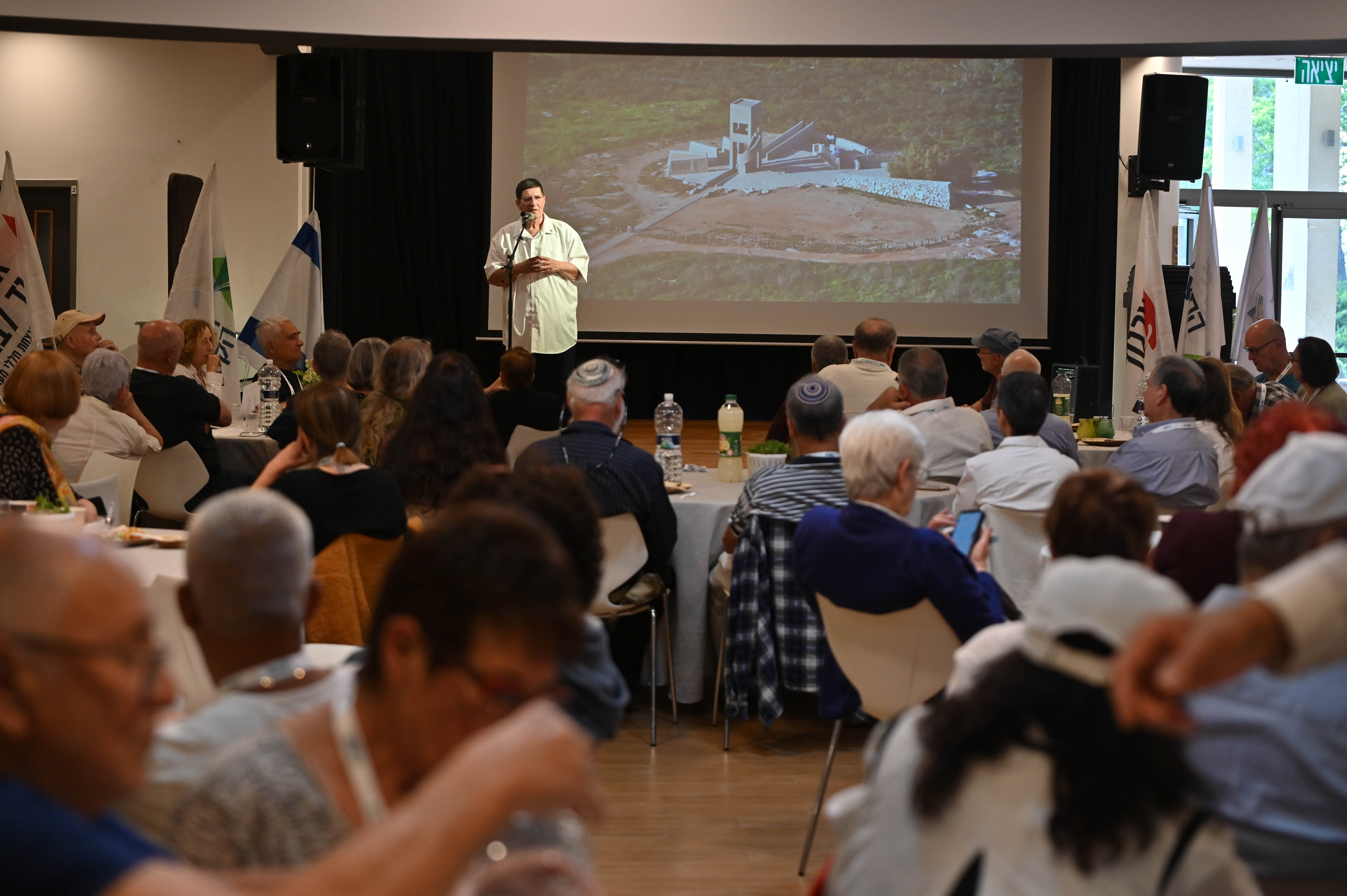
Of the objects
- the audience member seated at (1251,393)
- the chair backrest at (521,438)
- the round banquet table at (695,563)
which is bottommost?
the round banquet table at (695,563)

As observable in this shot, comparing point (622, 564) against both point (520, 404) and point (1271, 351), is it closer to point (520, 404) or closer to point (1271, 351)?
point (520, 404)

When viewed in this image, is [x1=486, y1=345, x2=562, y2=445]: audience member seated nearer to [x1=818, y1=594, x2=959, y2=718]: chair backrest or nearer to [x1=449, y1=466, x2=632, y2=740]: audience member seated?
[x1=818, y1=594, x2=959, y2=718]: chair backrest

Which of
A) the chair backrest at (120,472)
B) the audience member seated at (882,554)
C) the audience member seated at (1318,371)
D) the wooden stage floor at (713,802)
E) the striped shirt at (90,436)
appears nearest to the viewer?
the audience member seated at (882,554)

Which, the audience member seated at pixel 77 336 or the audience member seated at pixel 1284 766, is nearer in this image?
the audience member seated at pixel 1284 766

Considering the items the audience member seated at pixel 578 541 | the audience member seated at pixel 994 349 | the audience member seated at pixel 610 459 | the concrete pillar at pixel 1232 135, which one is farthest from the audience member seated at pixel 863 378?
the concrete pillar at pixel 1232 135

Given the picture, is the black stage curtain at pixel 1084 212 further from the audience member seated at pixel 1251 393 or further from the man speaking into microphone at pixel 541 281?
the man speaking into microphone at pixel 541 281

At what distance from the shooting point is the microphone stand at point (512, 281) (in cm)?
763

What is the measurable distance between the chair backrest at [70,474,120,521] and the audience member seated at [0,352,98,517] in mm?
103

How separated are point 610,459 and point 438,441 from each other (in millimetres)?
534

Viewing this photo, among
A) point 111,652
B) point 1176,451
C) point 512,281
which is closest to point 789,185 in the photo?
point 512,281

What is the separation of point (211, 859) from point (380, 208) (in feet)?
29.8

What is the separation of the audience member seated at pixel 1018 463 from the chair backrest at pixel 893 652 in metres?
0.80

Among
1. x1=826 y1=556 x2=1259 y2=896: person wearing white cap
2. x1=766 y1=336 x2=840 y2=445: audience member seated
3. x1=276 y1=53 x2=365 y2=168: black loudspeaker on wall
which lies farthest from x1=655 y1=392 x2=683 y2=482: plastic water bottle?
x1=276 y1=53 x2=365 y2=168: black loudspeaker on wall

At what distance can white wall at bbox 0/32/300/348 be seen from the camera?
9.12m
